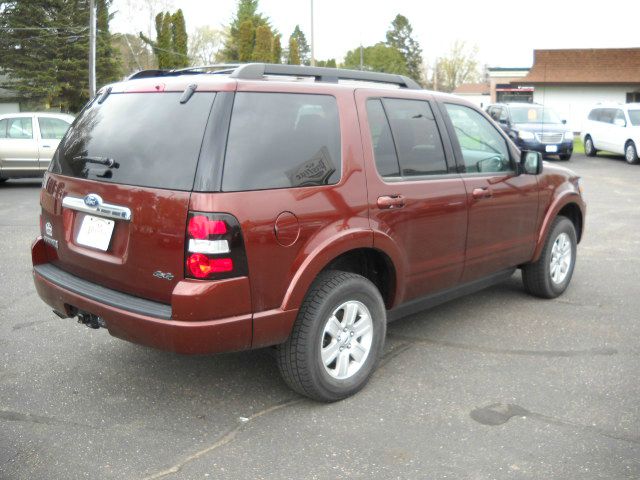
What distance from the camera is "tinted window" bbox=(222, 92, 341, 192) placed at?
3.30m

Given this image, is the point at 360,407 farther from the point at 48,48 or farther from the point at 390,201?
the point at 48,48

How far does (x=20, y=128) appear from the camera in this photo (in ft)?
47.2

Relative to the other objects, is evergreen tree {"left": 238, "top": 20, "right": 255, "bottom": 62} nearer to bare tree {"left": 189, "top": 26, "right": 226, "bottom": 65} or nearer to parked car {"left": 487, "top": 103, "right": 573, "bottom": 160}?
bare tree {"left": 189, "top": 26, "right": 226, "bottom": 65}

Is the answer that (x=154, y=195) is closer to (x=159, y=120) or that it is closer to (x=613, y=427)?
(x=159, y=120)

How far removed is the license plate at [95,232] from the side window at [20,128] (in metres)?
12.0

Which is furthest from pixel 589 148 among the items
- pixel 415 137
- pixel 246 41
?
pixel 246 41

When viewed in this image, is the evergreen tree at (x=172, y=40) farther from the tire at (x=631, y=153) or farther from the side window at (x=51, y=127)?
the tire at (x=631, y=153)

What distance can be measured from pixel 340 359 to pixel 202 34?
66381 millimetres

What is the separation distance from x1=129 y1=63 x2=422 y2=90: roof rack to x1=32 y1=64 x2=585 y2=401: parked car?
0.01 meters

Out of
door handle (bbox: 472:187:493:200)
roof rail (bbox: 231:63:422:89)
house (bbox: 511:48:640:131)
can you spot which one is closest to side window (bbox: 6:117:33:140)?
roof rail (bbox: 231:63:422:89)

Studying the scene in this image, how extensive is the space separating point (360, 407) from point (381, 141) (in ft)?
5.19

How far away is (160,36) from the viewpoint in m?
46.0

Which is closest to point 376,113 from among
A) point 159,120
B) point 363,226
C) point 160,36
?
point 363,226

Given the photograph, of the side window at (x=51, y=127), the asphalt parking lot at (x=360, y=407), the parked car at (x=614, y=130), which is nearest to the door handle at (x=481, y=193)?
the asphalt parking lot at (x=360, y=407)
